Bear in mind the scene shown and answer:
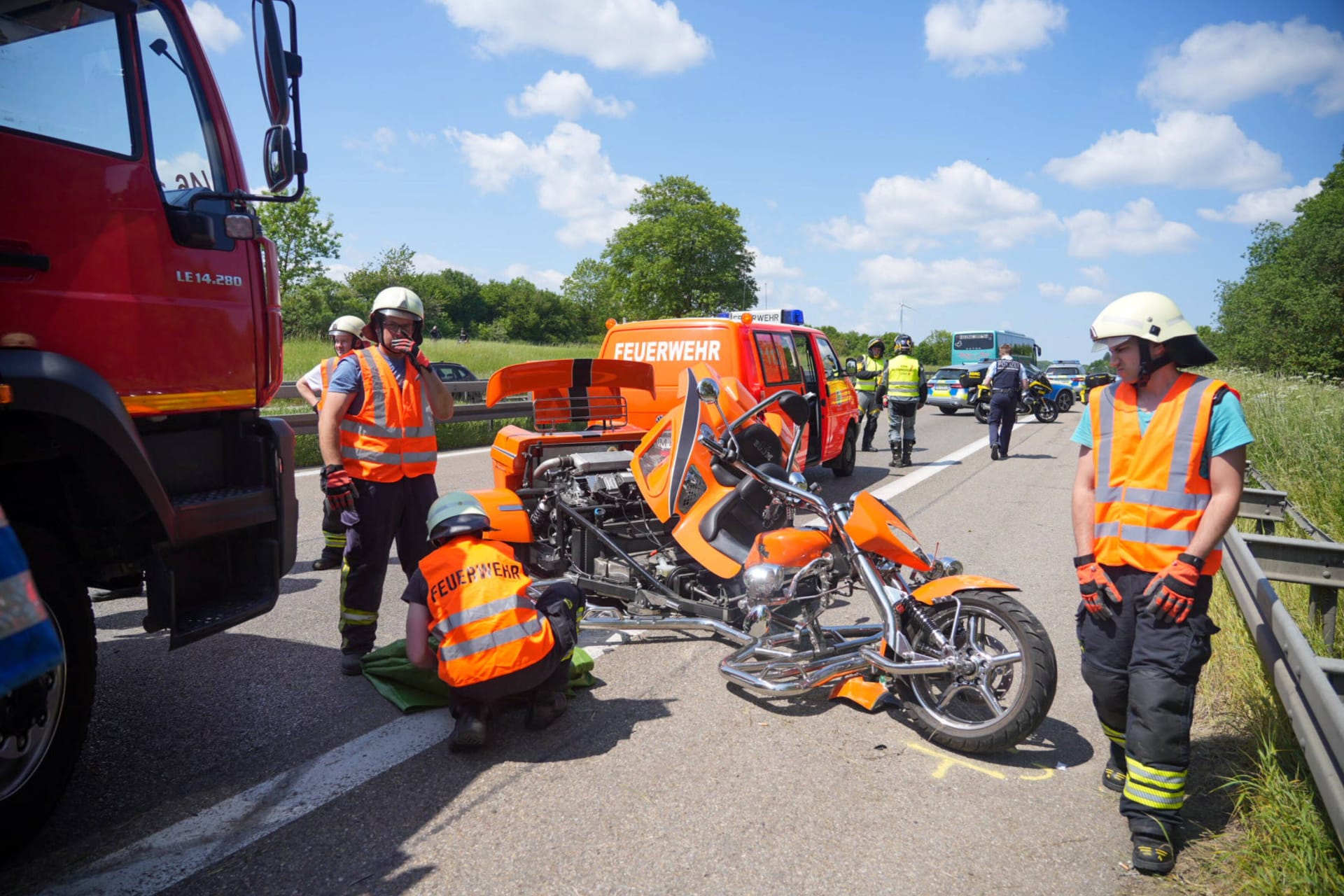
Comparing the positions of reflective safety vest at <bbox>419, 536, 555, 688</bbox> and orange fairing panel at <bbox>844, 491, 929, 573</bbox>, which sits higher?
orange fairing panel at <bbox>844, 491, 929, 573</bbox>

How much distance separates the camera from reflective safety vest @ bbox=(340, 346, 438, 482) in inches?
174

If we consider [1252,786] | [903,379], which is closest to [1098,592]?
[1252,786]

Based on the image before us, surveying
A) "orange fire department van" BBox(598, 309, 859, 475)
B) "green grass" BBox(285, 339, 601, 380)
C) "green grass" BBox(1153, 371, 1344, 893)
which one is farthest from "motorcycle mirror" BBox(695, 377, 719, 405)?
"green grass" BBox(285, 339, 601, 380)

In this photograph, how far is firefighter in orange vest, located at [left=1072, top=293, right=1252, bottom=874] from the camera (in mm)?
2846

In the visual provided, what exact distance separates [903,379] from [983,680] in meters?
9.68

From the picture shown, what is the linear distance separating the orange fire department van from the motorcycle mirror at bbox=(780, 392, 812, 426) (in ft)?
10.6

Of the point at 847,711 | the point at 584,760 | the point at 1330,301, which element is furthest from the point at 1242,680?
the point at 1330,301

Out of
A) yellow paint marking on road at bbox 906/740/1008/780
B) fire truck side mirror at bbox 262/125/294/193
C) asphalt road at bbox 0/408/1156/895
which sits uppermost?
fire truck side mirror at bbox 262/125/294/193

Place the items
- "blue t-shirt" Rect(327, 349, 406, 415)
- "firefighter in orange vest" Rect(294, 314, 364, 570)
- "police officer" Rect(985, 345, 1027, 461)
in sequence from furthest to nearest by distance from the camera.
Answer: "police officer" Rect(985, 345, 1027, 461)
"firefighter in orange vest" Rect(294, 314, 364, 570)
"blue t-shirt" Rect(327, 349, 406, 415)

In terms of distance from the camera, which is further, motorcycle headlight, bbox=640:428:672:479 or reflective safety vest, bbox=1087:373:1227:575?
motorcycle headlight, bbox=640:428:672:479

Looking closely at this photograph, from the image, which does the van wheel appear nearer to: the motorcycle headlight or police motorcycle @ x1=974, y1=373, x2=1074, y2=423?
the motorcycle headlight

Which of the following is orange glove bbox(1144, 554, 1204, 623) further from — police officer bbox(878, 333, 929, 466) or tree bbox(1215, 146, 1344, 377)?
tree bbox(1215, 146, 1344, 377)

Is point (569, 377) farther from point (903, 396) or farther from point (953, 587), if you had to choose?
point (903, 396)

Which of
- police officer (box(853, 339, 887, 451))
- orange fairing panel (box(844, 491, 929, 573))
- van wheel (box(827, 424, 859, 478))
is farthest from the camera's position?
police officer (box(853, 339, 887, 451))
